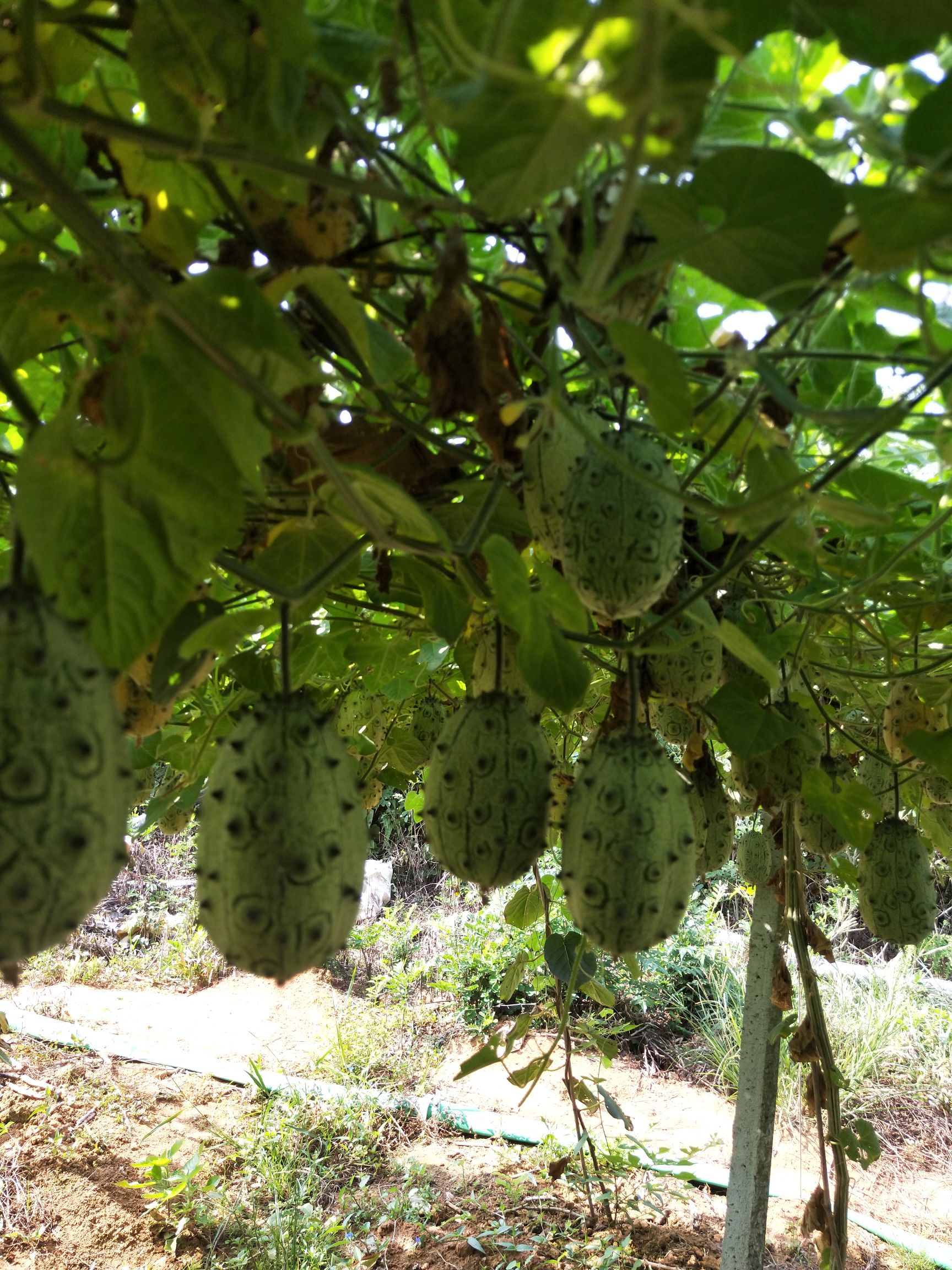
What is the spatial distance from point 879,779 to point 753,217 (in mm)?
1887

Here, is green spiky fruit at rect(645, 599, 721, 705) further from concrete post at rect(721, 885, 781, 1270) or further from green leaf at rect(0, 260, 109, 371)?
concrete post at rect(721, 885, 781, 1270)

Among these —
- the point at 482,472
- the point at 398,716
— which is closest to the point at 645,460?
the point at 482,472

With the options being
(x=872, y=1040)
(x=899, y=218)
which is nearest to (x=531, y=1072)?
(x=899, y=218)

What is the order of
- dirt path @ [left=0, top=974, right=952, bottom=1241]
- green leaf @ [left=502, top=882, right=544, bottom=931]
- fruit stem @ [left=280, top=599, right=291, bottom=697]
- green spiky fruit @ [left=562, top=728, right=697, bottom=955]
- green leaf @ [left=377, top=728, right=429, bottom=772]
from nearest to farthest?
1. fruit stem @ [left=280, top=599, right=291, bottom=697]
2. green spiky fruit @ [left=562, top=728, right=697, bottom=955]
3. green leaf @ [left=377, top=728, right=429, bottom=772]
4. green leaf @ [left=502, top=882, right=544, bottom=931]
5. dirt path @ [left=0, top=974, right=952, bottom=1241]

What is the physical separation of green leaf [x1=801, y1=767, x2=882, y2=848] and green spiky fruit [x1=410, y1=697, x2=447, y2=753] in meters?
1.01

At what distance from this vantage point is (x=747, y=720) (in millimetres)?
1453

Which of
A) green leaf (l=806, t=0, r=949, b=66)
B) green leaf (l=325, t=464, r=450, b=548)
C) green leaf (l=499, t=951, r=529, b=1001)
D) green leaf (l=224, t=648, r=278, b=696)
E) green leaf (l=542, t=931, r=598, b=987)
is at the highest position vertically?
green leaf (l=806, t=0, r=949, b=66)

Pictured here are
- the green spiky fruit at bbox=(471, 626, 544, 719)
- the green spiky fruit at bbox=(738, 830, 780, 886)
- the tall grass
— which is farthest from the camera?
the tall grass

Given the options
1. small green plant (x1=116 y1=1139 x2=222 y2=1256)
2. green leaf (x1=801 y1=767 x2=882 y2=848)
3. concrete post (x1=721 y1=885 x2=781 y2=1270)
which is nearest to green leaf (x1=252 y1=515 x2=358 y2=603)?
green leaf (x1=801 y1=767 x2=882 y2=848)

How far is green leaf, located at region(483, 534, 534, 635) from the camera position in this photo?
870 millimetres

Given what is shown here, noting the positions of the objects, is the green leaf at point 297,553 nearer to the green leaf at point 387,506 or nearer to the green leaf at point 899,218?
the green leaf at point 387,506

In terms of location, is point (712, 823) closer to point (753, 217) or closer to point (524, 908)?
point (524, 908)

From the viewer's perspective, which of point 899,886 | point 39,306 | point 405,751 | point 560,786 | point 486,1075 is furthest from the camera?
point 486,1075

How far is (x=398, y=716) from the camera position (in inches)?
101
